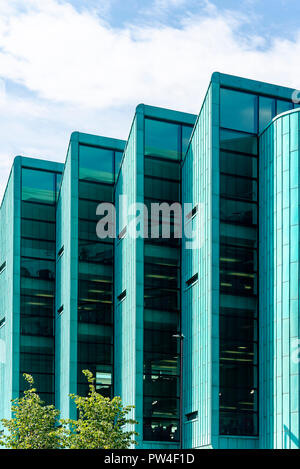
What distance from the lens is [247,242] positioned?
4475 centimetres

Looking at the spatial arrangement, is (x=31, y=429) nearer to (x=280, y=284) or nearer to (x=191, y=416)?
(x=191, y=416)

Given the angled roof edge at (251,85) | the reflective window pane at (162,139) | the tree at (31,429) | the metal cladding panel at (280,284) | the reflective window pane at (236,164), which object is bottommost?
the tree at (31,429)

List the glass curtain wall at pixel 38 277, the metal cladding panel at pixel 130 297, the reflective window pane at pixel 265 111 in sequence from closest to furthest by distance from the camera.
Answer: the reflective window pane at pixel 265 111
the metal cladding panel at pixel 130 297
the glass curtain wall at pixel 38 277

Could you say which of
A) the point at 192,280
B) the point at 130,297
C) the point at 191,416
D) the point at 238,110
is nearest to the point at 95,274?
the point at 130,297

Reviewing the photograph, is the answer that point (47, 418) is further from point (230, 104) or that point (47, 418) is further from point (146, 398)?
point (230, 104)

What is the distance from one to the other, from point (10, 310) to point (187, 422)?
22710mm

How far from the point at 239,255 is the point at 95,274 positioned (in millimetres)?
15086

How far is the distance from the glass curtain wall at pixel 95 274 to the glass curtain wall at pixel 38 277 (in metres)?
8.18

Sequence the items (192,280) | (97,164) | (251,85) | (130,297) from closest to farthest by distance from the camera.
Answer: (251,85)
(192,280)
(130,297)
(97,164)

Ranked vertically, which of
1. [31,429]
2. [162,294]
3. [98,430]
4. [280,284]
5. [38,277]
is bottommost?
[31,429]

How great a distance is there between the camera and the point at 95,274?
55.8 m

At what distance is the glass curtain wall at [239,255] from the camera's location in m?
42.5

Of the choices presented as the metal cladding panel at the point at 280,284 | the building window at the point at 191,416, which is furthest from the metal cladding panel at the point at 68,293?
the metal cladding panel at the point at 280,284

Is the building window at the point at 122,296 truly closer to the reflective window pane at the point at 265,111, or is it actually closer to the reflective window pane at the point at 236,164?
the reflective window pane at the point at 236,164
